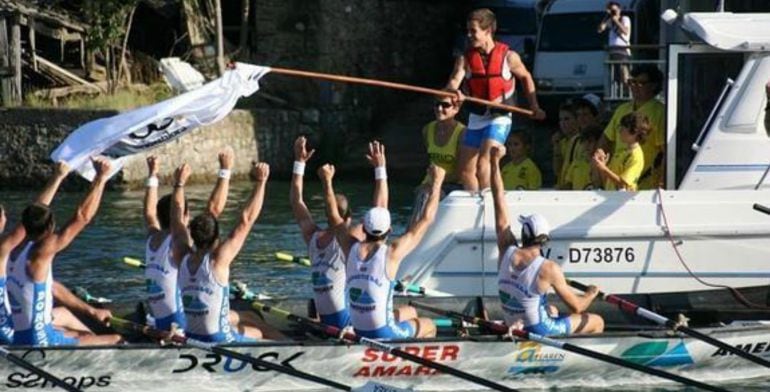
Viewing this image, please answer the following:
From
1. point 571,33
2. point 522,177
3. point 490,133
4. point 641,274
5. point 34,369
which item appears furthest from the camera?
point 571,33

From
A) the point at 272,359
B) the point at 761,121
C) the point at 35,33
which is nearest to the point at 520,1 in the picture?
the point at 35,33

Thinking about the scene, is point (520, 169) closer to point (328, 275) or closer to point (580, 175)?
point (580, 175)

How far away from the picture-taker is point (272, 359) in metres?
15.5

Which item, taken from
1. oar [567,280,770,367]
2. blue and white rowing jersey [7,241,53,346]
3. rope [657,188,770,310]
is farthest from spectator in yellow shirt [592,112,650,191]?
blue and white rowing jersey [7,241,53,346]

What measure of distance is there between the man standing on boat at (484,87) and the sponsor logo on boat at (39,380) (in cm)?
430

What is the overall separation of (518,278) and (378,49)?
23402 millimetres

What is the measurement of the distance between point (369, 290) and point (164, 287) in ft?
5.24

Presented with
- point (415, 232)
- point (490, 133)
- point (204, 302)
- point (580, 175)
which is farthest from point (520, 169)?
point (204, 302)

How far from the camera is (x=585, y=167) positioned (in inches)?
740

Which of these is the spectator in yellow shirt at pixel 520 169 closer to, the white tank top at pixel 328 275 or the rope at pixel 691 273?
the rope at pixel 691 273

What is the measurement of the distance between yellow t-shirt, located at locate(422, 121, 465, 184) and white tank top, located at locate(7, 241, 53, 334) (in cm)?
440

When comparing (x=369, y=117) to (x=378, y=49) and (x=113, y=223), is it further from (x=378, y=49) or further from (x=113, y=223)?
(x=113, y=223)

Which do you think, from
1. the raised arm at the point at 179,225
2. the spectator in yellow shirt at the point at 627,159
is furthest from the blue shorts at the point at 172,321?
the spectator in yellow shirt at the point at 627,159

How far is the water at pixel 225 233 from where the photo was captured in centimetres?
2259
